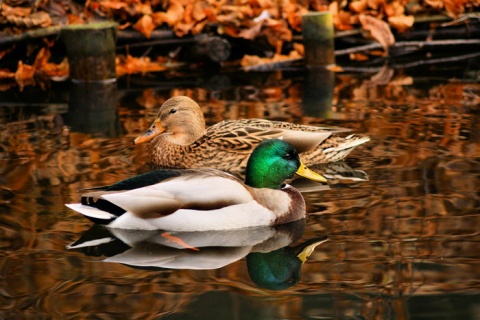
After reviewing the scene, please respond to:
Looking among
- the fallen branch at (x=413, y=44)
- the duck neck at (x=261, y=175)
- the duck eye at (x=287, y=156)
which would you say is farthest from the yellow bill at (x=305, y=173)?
the fallen branch at (x=413, y=44)

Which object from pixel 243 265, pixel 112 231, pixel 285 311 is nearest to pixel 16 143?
pixel 112 231

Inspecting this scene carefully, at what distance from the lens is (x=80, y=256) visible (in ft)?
18.8

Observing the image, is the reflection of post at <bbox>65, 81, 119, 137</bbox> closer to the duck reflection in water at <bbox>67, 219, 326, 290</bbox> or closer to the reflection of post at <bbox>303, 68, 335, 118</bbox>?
the reflection of post at <bbox>303, 68, 335, 118</bbox>

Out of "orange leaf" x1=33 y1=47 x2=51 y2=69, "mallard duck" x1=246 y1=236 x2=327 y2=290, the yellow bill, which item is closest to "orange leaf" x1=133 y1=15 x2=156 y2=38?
"orange leaf" x1=33 y1=47 x2=51 y2=69

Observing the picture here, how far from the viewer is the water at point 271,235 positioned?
4.95 metres

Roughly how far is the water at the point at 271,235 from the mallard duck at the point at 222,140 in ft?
0.62

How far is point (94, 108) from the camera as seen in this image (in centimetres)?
1038

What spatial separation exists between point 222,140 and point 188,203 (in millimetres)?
1794

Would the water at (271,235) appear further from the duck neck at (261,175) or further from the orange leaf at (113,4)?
the orange leaf at (113,4)

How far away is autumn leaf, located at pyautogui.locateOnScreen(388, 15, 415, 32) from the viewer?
1298 cm

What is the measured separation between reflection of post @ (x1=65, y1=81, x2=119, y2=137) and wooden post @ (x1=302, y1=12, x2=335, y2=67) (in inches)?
94.9

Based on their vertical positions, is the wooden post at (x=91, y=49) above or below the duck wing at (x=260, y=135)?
above

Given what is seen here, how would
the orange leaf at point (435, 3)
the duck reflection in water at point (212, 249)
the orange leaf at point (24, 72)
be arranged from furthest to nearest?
the orange leaf at point (435, 3), the orange leaf at point (24, 72), the duck reflection in water at point (212, 249)

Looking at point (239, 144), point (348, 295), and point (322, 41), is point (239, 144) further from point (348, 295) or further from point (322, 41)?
point (322, 41)
